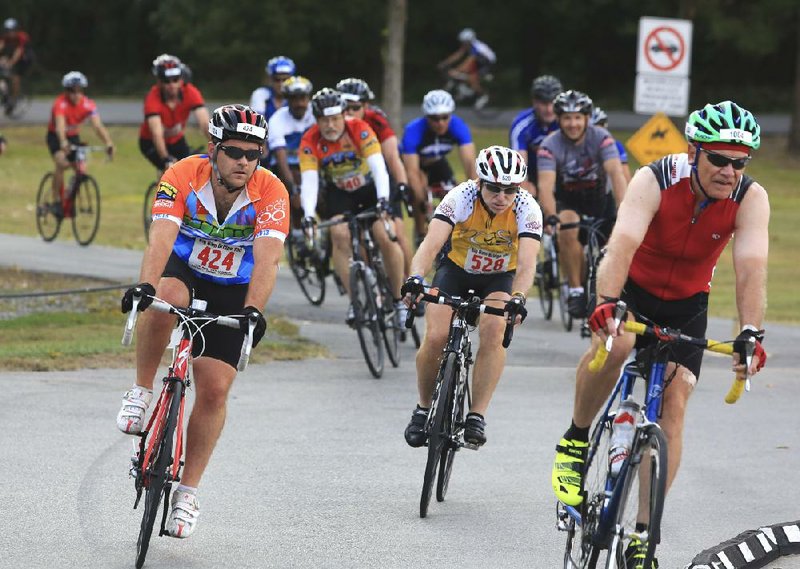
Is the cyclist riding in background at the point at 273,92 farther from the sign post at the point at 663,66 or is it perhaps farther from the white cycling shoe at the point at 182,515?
the white cycling shoe at the point at 182,515

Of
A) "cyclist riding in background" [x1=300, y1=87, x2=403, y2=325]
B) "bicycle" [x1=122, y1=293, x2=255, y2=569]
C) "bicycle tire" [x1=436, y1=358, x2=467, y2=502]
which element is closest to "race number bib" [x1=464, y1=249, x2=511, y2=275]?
"bicycle tire" [x1=436, y1=358, x2=467, y2=502]

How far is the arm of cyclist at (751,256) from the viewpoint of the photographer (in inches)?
252

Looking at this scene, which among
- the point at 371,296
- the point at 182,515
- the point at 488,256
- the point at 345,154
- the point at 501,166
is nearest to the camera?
the point at 182,515

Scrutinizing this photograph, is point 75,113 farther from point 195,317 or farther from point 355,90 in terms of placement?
point 195,317

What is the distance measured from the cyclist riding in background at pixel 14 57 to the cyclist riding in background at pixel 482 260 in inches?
1031

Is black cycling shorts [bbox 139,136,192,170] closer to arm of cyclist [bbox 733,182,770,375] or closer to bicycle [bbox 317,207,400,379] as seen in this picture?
bicycle [bbox 317,207,400,379]

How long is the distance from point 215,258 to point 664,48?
10644mm

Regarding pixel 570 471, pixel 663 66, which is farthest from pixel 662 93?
pixel 570 471

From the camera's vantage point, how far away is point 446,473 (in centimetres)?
842

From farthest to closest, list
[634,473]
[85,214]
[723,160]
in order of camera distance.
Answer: [85,214]
[723,160]
[634,473]

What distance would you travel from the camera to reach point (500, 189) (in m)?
8.66

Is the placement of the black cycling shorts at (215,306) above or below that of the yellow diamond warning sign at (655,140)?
below

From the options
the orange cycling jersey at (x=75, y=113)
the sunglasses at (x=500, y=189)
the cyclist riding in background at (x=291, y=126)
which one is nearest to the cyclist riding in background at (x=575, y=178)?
the cyclist riding in background at (x=291, y=126)

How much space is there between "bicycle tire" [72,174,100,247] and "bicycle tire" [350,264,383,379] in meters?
8.02
